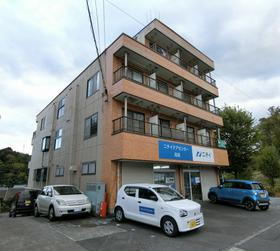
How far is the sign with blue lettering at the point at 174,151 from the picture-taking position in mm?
12375

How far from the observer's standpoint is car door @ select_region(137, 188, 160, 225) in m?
7.66

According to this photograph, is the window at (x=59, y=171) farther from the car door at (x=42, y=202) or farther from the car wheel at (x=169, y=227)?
the car wheel at (x=169, y=227)

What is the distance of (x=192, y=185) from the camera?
16125mm

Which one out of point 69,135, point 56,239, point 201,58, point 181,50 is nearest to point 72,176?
point 69,135

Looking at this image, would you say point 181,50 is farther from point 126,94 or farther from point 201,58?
point 126,94

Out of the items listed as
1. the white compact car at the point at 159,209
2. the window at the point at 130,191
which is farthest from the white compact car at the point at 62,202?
the window at the point at 130,191

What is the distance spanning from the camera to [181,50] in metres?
18.3

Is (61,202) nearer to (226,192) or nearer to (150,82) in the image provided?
(150,82)

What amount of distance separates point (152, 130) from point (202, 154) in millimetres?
4753

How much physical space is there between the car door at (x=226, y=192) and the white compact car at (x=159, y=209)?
7.26 m

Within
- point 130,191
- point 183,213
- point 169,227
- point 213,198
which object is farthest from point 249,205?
point 130,191

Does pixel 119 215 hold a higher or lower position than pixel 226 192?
lower

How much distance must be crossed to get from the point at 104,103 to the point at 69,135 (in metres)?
5.66

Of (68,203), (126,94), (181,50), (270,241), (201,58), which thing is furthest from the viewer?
(201,58)
